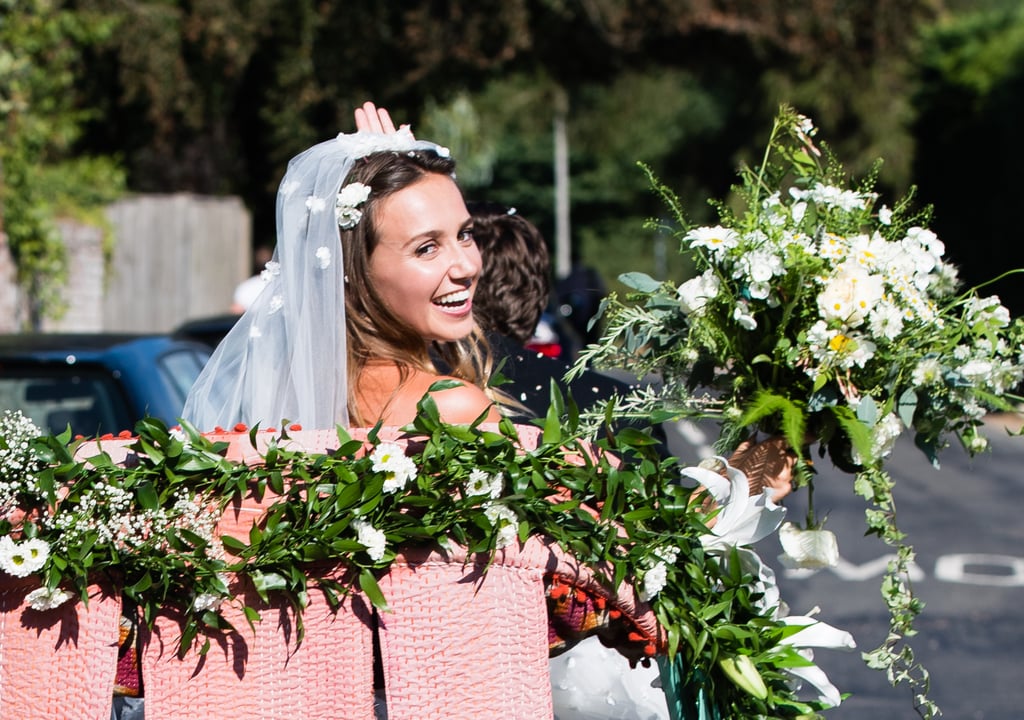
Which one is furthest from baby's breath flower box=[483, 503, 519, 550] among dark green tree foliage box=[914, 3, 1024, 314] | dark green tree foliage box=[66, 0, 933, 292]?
dark green tree foliage box=[914, 3, 1024, 314]

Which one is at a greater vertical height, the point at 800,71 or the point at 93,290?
the point at 800,71

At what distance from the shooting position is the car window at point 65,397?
5.29 m

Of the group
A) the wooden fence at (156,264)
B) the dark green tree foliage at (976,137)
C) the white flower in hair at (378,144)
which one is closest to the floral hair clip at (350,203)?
the white flower in hair at (378,144)

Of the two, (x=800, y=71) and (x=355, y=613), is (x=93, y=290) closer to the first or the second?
(x=800, y=71)

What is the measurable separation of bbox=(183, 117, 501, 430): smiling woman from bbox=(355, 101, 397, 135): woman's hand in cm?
13

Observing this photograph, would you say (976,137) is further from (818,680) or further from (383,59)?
(818,680)

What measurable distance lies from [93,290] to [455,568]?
A: 11.7 meters

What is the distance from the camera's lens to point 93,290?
13.5 m

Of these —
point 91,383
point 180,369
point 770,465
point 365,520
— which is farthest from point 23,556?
point 180,369

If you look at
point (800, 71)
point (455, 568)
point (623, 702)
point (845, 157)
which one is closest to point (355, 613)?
point (455, 568)

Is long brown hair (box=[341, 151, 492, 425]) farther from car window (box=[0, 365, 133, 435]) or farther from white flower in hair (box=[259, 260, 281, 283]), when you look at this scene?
car window (box=[0, 365, 133, 435])

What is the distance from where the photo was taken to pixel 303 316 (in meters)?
3.13

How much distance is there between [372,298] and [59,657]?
39.3 inches

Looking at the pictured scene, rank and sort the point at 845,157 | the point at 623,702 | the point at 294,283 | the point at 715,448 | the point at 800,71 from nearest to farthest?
the point at 715,448 → the point at 294,283 → the point at 623,702 → the point at 800,71 → the point at 845,157
